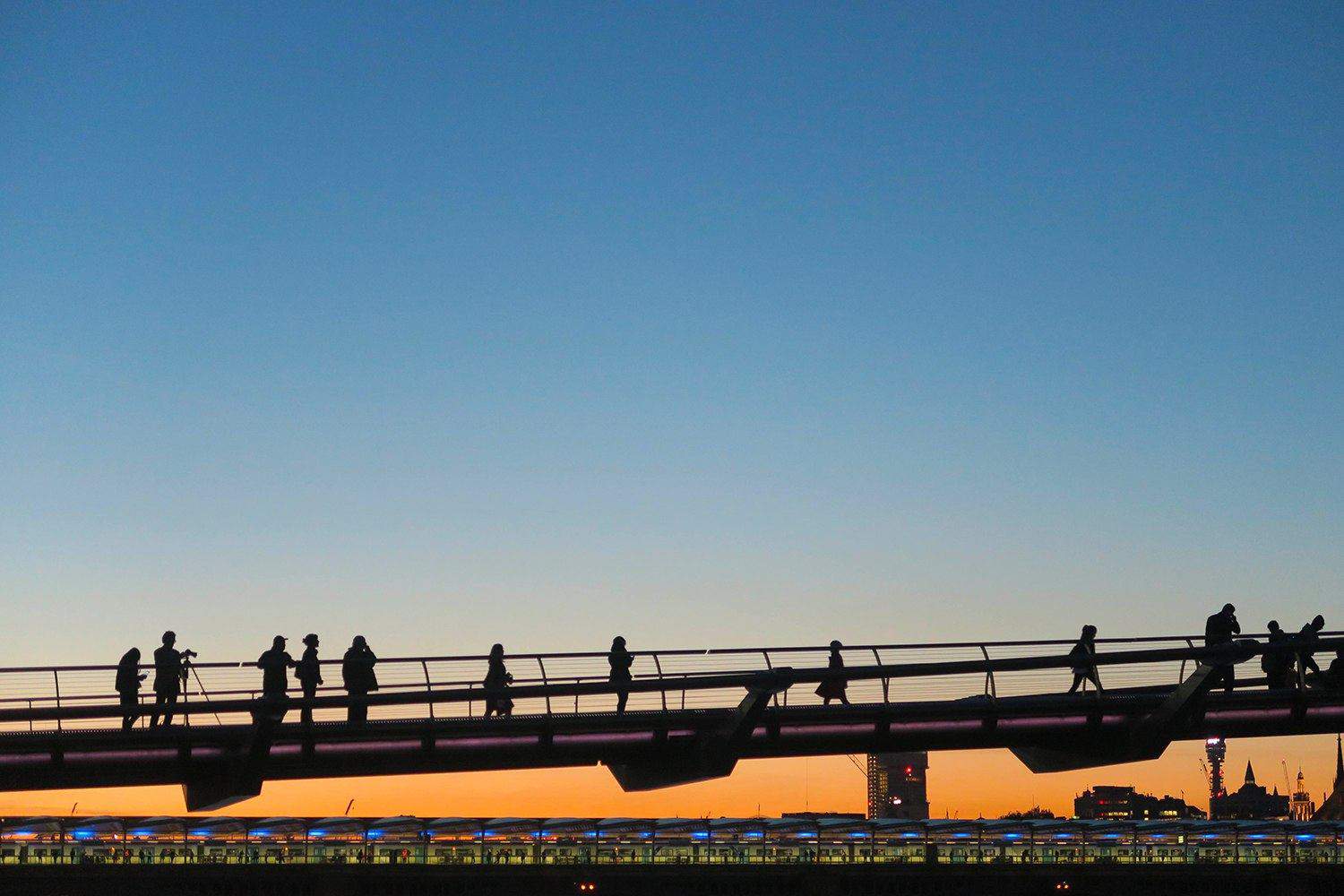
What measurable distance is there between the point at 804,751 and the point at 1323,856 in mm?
34668

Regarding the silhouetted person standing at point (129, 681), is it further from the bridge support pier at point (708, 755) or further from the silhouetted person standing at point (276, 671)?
the bridge support pier at point (708, 755)

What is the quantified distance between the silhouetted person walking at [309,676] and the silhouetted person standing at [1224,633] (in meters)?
17.6

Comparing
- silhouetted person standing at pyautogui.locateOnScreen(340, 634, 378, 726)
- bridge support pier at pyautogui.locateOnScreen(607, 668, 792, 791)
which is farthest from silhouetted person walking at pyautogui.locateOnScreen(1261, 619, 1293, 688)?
silhouetted person standing at pyautogui.locateOnScreen(340, 634, 378, 726)

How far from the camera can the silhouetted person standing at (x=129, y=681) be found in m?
27.0

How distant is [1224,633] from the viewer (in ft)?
107

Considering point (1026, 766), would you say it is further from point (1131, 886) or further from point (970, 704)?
point (1131, 886)

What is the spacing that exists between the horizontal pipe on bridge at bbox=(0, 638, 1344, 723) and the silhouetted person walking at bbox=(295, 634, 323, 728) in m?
0.37

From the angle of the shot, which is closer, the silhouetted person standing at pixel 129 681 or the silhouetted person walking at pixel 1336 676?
the silhouetted person standing at pixel 129 681

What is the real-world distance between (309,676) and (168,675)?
97.2 inches

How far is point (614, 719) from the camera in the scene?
29750 mm

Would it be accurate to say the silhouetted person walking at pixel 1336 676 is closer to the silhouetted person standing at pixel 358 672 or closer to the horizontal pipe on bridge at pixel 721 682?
the horizontal pipe on bridge at pixel 721 682

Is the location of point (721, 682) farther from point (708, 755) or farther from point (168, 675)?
point (168, 675)

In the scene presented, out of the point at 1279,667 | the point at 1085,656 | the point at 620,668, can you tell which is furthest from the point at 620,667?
the point at 1279,667

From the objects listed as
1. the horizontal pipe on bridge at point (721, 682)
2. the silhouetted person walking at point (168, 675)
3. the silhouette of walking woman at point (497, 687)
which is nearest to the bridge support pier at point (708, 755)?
the horizontal pipe on bridge at point (721, 682)
